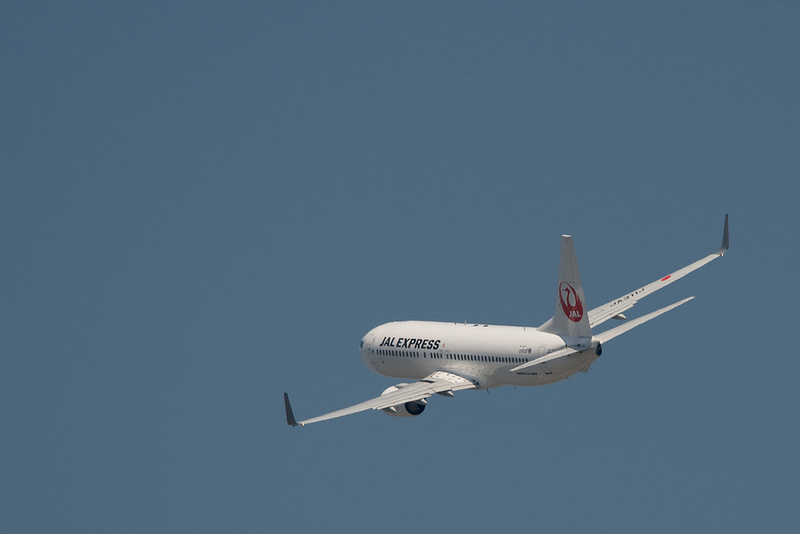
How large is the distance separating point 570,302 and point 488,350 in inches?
281

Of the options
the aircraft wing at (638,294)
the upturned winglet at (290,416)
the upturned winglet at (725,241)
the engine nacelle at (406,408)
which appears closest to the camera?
the upturned winglet at (290,416)

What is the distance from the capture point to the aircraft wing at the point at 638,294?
103438 millimetres

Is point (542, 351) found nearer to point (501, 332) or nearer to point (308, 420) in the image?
point (501, 332)

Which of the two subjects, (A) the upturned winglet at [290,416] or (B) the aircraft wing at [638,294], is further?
(B) the aircraft wing at [638,294]

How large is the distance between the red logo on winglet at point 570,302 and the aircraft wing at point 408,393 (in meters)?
8.90

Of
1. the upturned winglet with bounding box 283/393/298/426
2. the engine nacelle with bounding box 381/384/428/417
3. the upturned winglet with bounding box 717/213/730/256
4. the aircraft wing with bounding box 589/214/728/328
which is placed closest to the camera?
the upturned winglet with bounding box 283/393/298/426

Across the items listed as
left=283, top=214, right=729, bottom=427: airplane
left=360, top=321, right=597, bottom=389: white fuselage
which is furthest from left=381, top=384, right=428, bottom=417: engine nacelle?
left=360, top=321, right=597, bottom=389: white fuselage

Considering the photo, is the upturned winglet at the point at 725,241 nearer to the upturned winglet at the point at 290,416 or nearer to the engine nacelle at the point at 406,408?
the engine nacelle at the point at 406,408

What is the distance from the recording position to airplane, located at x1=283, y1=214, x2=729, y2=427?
9175cm

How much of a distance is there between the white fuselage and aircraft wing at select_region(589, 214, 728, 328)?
292 inches

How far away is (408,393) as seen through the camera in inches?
3738

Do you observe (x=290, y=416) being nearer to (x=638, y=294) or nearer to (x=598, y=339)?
(x=598, y=339)

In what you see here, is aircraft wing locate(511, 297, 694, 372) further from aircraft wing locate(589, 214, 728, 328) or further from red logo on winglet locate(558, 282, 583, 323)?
aircraft wing locate(589, 214, 728, 328)

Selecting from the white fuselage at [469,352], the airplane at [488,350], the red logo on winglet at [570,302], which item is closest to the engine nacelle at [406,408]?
the airplane at [488,350]
